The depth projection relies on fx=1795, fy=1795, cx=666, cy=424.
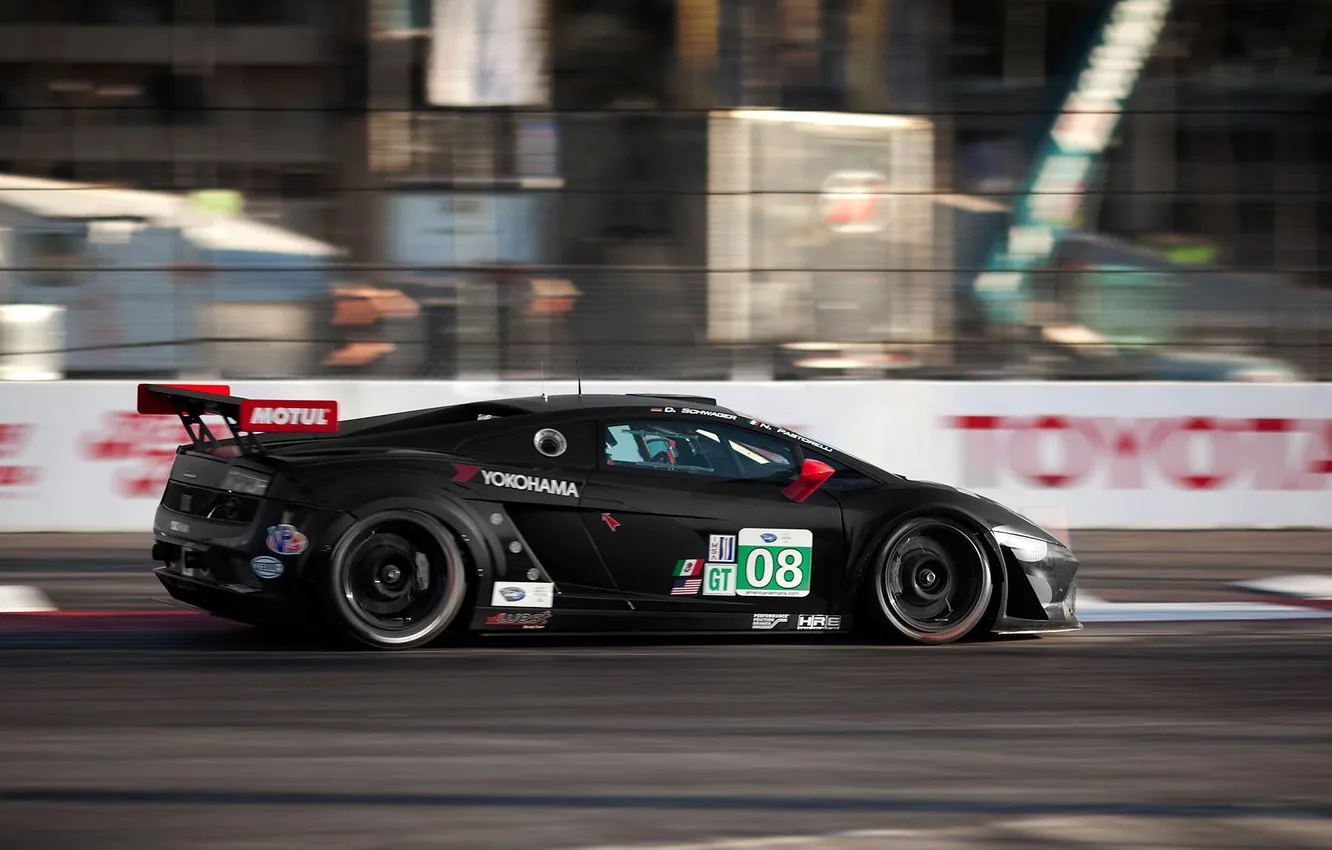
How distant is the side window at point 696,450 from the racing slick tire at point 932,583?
0.60m

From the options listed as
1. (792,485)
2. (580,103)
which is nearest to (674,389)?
(580,103)

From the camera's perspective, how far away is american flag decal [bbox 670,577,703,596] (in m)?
7.47

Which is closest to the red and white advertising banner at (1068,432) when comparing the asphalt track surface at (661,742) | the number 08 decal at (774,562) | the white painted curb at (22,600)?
the white painted curb at (22,600)

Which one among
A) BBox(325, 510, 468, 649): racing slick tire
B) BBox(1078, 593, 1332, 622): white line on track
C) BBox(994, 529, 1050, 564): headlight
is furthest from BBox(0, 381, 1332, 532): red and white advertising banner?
BBox(325, 510, 468, 649): racing slick tire

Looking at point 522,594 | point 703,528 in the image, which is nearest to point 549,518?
point 522,594

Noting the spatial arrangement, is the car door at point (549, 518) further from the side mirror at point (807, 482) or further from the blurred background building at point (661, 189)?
the blurred background building at point (661, 189)

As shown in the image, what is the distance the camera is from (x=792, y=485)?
7.68 m

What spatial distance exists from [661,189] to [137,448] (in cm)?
450

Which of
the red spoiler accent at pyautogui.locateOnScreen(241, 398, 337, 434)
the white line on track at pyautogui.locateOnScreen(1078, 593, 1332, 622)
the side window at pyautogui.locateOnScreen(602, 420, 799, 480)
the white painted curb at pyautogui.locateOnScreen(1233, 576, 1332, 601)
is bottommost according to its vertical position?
the white painted curb at pyautogui.locateOnScreen(1233, 576, 1332, 601)

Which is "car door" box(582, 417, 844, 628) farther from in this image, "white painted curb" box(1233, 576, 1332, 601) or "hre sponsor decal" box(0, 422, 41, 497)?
"hre sponsor decal" box(0, 422, 41, 497)

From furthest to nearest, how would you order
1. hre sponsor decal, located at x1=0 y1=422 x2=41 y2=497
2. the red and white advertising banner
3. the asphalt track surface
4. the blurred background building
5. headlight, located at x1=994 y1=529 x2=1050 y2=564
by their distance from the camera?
1. the blurred background building
2. the red and white advertising banner
3. hre sponsor decal, located at x1=0 y1=422 x2=41 y2=497
4. headlight, located at x1=994 y1=529 x2=1050 y2=564
5. the asphalt track surface

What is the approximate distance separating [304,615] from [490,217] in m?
7.48

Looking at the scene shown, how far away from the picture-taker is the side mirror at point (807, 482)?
763 centimetres

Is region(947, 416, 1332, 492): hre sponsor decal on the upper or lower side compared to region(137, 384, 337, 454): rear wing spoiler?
lower
